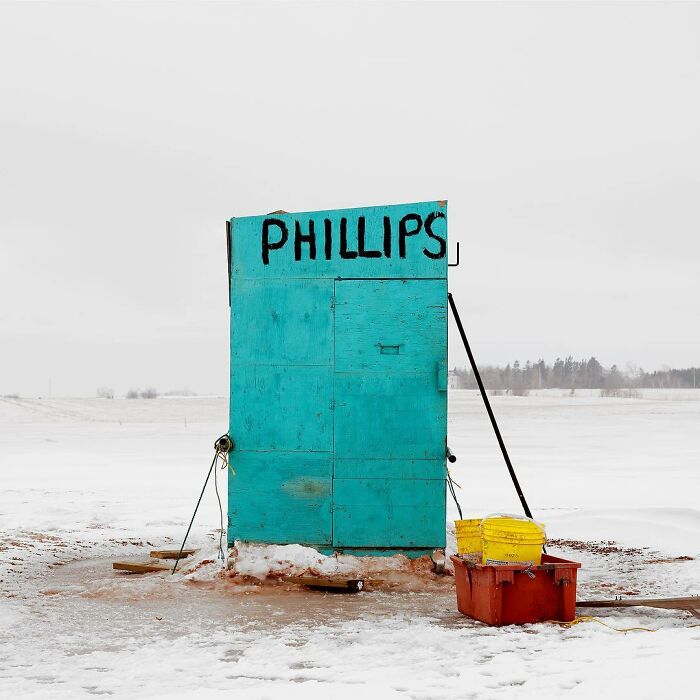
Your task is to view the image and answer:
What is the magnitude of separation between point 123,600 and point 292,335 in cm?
326

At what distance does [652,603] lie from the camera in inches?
308

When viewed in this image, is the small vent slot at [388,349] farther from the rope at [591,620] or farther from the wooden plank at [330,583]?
the rope at [591,620]

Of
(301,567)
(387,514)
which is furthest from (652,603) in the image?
(301,567)

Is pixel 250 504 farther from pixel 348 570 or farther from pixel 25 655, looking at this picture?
pixel 25 655

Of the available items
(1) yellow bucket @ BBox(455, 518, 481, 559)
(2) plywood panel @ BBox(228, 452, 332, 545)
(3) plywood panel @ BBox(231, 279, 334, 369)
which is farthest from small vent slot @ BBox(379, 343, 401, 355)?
(1) yellow bucket @ BBox(455, 518, 481, 559)

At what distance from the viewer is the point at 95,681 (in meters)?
5.77

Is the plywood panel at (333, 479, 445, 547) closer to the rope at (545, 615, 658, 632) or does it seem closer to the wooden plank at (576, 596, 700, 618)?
the wooden plank at (576, 596, 700, 618)

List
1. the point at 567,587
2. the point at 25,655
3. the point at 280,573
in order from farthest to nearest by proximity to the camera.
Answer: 1. the point at 280,573
2. the point at 567,587
3. the point at 25,655

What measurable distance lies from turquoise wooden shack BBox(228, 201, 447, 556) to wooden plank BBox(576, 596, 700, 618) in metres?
2.15

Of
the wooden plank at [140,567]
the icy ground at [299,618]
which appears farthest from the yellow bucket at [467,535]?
the wooden plank at [140,567]

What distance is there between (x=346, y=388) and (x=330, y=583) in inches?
83.7

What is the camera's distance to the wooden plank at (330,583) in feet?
28.6

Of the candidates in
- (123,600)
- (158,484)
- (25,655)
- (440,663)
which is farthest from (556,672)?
(158,484)

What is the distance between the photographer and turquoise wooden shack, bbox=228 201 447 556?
970 centimetres
